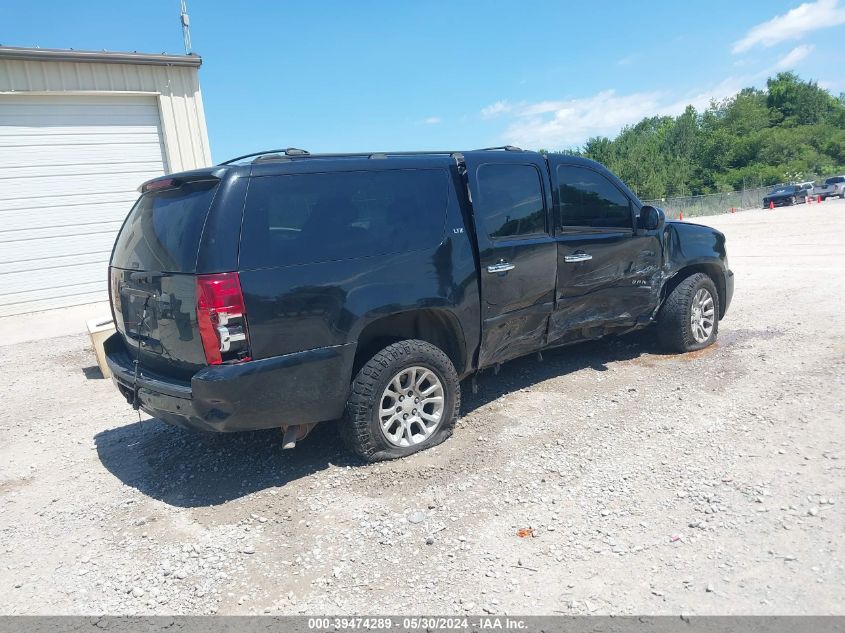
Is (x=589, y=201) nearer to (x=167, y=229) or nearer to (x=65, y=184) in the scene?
(x=167, y=229)

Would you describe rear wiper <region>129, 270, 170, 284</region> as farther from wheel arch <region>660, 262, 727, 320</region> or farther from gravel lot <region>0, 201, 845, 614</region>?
wheel arch <region>660, 262, 727, 320</region>

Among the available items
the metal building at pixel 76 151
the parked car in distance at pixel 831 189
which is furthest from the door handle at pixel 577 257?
the parked car in distance at pixel 831 189

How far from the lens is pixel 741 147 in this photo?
221ft

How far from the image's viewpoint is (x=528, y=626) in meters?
2.64

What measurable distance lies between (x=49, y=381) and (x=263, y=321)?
4848 mm

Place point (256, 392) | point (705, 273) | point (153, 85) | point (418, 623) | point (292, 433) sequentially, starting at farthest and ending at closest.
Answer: point (153, 85)
point (705, 273)
point (292, 433)
point (256, 392)
point (418, 623)

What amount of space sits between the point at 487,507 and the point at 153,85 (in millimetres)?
10933

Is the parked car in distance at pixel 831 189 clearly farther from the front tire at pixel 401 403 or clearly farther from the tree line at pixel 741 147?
the front tire at pixel 401 403

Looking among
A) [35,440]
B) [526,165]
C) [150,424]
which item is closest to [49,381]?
[35,440]

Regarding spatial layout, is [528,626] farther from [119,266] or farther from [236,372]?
[119,266]

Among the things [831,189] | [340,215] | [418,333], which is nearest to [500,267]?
[418,333]

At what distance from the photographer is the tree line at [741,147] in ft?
210

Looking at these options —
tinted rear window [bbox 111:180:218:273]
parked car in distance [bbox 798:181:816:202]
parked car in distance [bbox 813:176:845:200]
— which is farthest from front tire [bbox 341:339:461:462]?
parked car in distance [bbox 813:176:845:200]

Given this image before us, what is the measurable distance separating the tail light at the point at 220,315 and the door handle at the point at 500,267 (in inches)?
75.5
